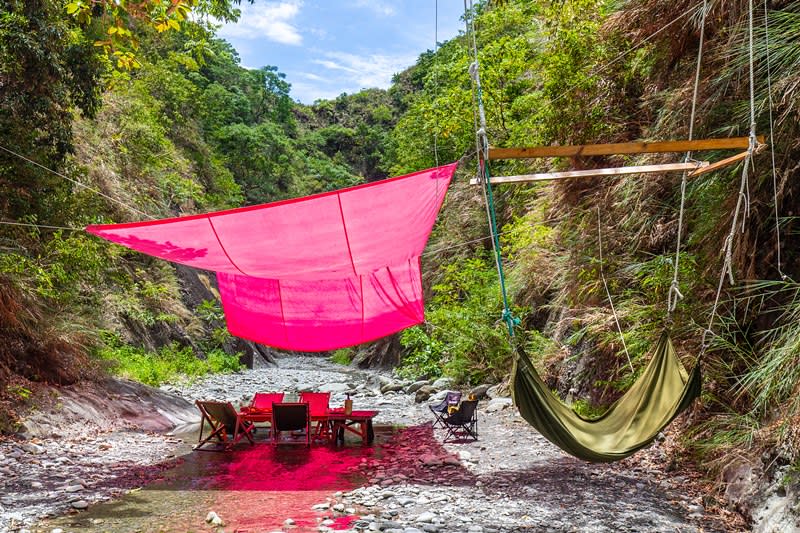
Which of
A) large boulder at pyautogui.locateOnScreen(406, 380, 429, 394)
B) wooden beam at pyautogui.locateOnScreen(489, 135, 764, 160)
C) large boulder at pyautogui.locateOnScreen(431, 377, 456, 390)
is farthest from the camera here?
large boulder at pyautogui.locateOnScreen(406, 380, 429, 394)

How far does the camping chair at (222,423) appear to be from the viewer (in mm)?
6387

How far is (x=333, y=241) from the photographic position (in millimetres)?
4484

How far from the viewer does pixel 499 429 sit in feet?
23.7

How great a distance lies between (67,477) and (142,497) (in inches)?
33.2

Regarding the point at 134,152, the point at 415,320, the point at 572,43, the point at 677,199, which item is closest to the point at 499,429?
the point at 415,320

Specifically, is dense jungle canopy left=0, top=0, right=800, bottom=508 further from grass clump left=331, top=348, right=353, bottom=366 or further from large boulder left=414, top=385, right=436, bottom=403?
grass clump left=331, top=348, right=353, bottom=366

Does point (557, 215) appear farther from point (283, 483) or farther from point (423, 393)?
point (283, 483)

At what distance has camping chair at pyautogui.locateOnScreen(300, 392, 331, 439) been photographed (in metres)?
6.76

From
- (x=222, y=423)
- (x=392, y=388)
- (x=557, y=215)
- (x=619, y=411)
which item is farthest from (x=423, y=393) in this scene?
(x=619, y=411)

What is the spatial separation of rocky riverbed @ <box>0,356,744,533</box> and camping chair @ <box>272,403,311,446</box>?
0.24 m

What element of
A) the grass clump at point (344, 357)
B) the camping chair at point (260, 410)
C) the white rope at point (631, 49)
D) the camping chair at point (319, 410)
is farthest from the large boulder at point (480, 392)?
the grass clump at point (344, 357)

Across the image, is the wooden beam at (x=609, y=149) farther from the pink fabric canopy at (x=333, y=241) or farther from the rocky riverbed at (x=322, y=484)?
the rocky riverbed at (x=322, y=484)

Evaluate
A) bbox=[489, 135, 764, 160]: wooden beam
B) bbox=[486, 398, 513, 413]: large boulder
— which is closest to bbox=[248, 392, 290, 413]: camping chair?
bbox=[486, 398, 513, 413]: large boulder

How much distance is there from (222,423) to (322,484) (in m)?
2.05
